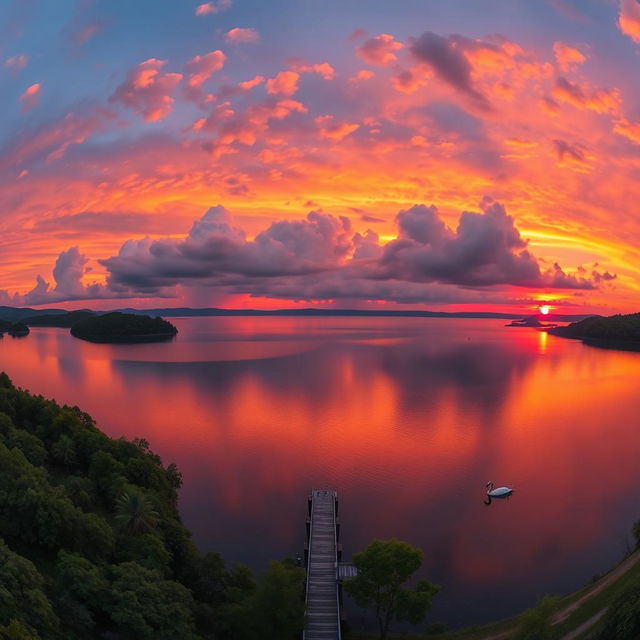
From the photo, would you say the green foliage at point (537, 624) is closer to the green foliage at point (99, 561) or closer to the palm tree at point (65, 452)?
the green foliage at point (99, 561)

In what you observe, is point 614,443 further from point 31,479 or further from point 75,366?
point 75,366

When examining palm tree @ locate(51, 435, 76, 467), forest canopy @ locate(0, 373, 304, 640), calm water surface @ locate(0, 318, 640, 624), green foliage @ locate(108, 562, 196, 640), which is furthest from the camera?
palm tree @ locate(51, 435, 76, 467)

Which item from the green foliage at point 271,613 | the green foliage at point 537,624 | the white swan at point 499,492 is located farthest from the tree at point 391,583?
the white swan at point 499,492

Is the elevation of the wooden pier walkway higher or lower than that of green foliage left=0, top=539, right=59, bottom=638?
lower

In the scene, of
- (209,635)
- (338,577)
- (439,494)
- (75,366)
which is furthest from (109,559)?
(75,366)

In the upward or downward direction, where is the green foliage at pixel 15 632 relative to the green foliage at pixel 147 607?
upward

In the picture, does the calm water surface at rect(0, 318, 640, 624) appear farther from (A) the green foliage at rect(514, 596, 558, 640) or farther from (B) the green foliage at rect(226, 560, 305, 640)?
(B) the green foliage at rect(226, 560, 305, 640)

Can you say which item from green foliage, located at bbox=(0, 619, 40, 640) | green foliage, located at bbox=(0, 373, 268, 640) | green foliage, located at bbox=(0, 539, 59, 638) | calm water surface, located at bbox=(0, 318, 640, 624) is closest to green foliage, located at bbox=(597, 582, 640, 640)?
calm water surface, located at bbox=(0, 318, 640, 624)
